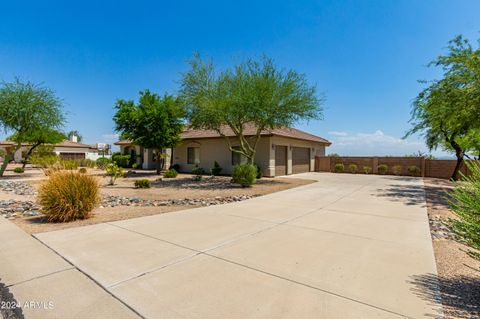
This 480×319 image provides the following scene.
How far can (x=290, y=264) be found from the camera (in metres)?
4.07

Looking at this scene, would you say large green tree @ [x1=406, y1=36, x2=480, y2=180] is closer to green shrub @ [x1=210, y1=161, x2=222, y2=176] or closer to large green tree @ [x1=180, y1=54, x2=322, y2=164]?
large green tree @ [x1=180, y1=54, x2=322, y2=164]

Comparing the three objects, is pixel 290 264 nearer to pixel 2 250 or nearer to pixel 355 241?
pixel 355 241

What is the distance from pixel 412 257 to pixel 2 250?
7.21 metres

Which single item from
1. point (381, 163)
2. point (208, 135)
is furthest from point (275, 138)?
point (381, 163)

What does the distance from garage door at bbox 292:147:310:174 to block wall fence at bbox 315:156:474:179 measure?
211 centimetres

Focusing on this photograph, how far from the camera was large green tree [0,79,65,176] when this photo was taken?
17.2 metres

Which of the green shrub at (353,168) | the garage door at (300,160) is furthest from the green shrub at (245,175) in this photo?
the green shrub at (353,168)

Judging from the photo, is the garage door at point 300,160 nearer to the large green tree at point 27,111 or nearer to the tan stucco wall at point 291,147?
the tan stucco wall at point 291,147

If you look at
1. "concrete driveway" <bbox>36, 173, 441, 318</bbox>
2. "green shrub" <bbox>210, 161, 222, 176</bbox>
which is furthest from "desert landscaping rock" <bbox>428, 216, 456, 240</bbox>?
"green shrub" <bbox>210, 161, 222, 176</bbox>

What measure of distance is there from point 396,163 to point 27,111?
3045 centimetres

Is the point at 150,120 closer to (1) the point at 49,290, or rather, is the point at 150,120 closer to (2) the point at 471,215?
(1) the point at 49,290

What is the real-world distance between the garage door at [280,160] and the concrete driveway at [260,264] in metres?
13.4

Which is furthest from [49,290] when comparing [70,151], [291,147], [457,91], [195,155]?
[70,151]

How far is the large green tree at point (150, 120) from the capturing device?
19562mm
